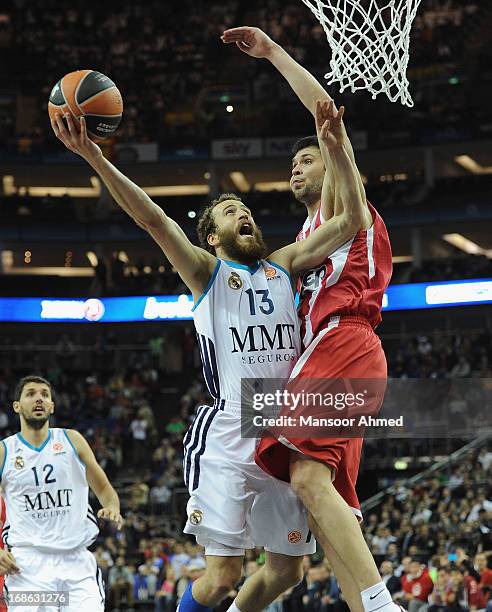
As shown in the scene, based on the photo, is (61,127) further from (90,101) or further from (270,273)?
(270,273)

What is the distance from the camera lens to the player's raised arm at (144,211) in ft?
15.9

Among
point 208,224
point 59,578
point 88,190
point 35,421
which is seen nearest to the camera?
point 208,224

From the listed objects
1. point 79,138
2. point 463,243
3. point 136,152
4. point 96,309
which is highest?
point 136,152

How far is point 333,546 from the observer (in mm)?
4625

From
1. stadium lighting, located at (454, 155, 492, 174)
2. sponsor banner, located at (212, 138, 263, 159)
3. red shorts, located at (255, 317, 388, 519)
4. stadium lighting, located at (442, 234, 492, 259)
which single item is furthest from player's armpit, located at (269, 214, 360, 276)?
stadium lighting, located at (442, 234, 492, 259)

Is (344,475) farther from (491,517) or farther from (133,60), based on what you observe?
(133,60)

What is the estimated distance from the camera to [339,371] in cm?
498

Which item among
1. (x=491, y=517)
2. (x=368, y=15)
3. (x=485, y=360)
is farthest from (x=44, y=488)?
(x=485, y=360)

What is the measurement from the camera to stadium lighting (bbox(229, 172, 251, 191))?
31.5m

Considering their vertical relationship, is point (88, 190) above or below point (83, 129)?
above

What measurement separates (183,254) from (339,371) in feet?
3.34

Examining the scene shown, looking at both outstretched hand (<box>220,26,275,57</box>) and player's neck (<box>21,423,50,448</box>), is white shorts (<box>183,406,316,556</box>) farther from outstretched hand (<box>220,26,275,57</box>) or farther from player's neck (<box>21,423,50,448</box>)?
player's neck (<box>21,423,50,448</box>)

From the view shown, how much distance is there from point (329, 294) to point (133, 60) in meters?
26.2

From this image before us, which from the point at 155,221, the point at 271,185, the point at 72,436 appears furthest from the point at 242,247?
the point at 271,185
